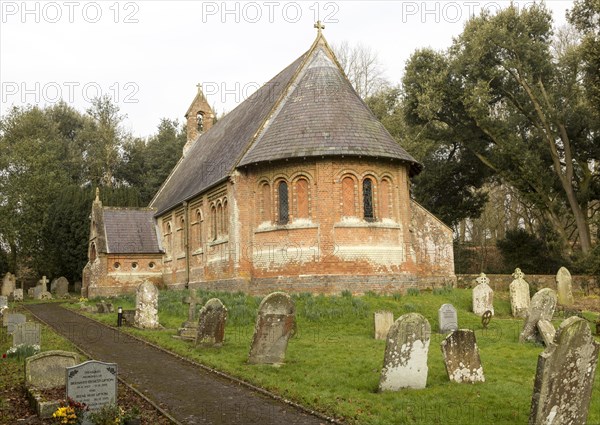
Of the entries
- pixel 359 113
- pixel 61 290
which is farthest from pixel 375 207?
pixel 61 290

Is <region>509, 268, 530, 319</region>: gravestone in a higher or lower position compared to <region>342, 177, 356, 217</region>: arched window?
lower

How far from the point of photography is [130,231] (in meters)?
36.7

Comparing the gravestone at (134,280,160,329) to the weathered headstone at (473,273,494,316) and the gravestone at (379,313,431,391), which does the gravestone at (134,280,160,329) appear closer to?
the gravestone at (379,313,431,391)

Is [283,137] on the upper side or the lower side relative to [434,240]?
upper

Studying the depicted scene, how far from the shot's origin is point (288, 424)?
8359 millimetres

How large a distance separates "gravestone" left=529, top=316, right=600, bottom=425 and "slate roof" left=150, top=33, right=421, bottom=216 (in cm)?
1605

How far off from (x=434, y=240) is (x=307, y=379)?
19.6m

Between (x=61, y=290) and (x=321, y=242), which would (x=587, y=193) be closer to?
(x=321, y=242)

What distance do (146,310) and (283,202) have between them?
7727 millimetres

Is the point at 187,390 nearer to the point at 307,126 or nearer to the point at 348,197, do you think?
the point at 348,197

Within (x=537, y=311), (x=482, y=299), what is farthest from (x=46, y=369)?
(x=482, y=299)

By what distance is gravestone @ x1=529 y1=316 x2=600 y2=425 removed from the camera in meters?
7.04

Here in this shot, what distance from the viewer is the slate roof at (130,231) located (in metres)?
35.4

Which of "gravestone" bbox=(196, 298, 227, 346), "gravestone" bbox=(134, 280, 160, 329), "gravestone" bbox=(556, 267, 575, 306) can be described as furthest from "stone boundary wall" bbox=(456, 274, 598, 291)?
"gravestone" bbox=(196, 298, 227, 346)
